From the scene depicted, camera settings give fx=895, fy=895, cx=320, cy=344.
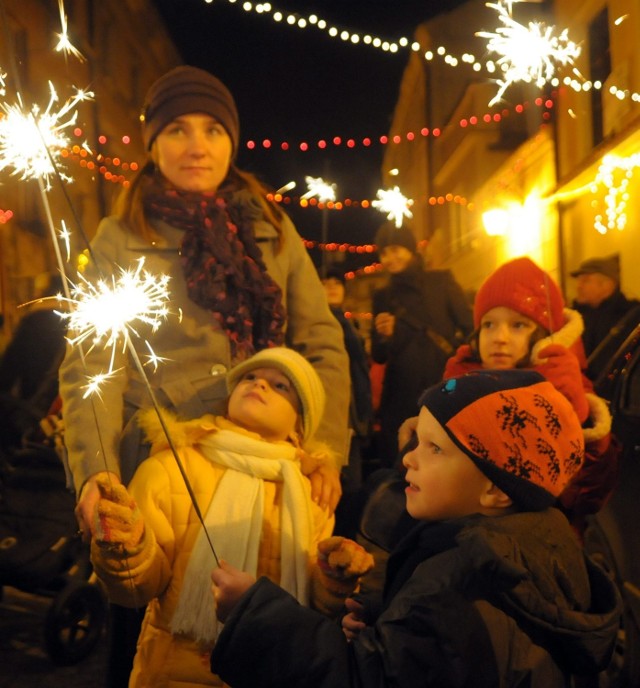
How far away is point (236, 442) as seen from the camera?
253 centimetres

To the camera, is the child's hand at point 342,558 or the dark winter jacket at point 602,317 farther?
the dark winter jacket at point 602,317

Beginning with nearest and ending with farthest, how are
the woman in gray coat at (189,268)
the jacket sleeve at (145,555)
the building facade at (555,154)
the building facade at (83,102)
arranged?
the jacket sleeve at (145,555) < the woman in gray coat at (189,268) < the building facade at (83,102) < the building facade at (555,154)

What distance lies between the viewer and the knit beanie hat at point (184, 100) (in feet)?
9.03

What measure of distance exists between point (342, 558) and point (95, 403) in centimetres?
90

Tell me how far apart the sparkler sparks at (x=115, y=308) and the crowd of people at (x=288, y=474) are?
5 cm

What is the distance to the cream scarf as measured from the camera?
2.34 meters

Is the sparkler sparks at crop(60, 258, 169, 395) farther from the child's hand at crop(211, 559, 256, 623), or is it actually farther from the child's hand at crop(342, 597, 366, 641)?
the child's hand at crop(342, 597, 366, 641)

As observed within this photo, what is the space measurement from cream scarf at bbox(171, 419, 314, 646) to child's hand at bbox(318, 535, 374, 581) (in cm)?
22

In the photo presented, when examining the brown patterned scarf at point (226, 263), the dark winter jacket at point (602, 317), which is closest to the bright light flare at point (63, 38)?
the brown patterned scarf at point (226, 263)

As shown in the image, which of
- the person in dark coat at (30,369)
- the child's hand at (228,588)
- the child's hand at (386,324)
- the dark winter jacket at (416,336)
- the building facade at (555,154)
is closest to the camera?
the child's hand at (228,588)

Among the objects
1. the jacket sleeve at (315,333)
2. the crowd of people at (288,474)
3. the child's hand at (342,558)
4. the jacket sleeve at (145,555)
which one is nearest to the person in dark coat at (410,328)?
the crowd of people at (288,474)

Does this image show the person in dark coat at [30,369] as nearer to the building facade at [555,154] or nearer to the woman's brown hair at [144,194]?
the woman's brown hair at [144,194]

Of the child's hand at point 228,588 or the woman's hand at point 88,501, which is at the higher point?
the woman's hand at point 88,501

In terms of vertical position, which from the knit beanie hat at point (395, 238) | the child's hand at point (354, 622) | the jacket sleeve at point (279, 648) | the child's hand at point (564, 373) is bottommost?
the child's hand at point (354, 622)
